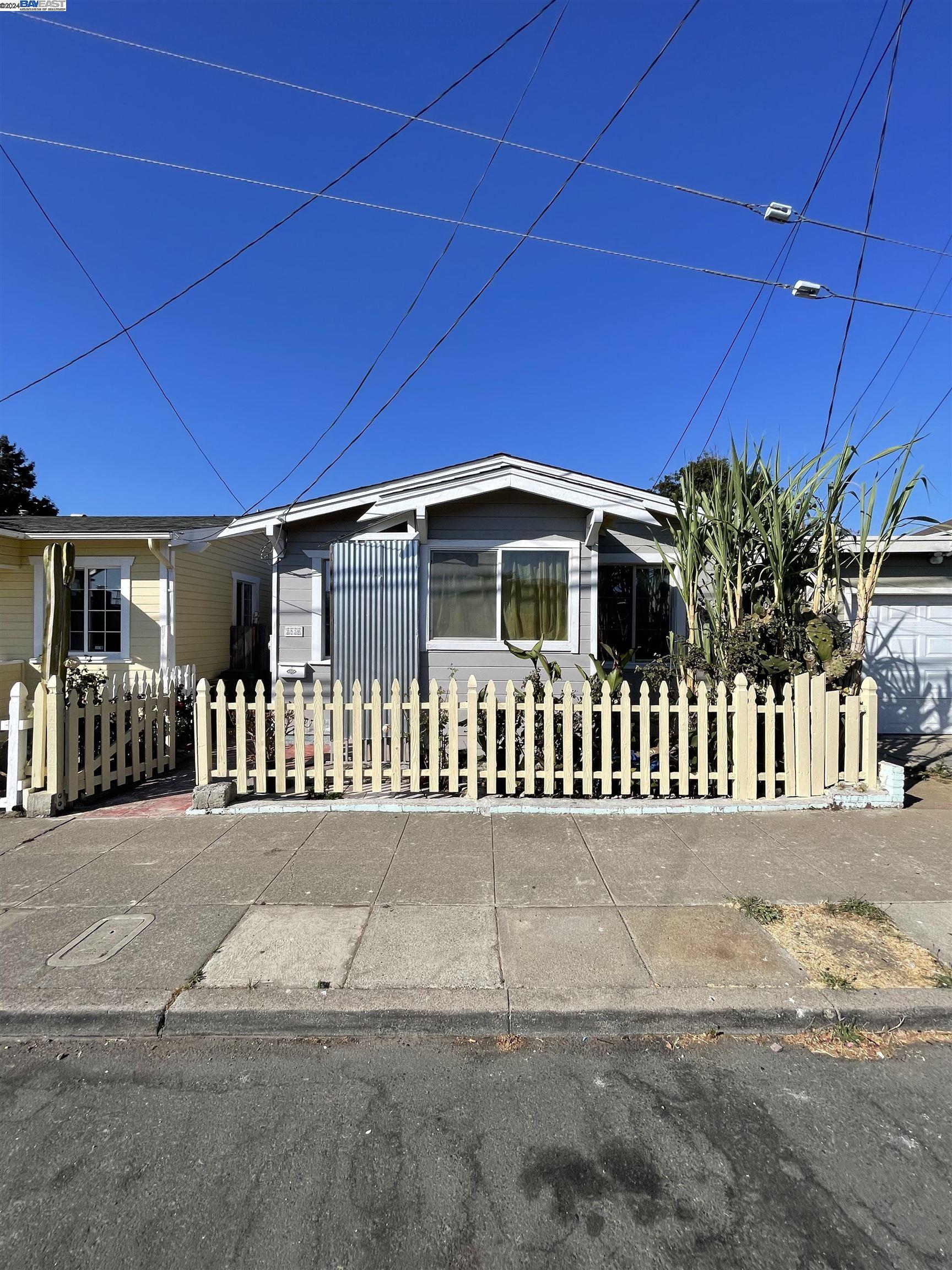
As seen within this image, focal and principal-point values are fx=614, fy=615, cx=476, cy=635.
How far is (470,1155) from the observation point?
216 centimetres

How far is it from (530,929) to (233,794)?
370 centimetres

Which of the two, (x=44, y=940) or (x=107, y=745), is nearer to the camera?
(x=44, y=940)

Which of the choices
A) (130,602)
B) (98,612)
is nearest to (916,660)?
(130,602)

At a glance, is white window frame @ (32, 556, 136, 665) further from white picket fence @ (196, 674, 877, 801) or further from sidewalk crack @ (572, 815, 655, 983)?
sidewalk crack @ (572, 815, 655, 983)

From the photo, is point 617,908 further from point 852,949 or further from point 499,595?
point 499,595

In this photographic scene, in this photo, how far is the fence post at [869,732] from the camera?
594 cm

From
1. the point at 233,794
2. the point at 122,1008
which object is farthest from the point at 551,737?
the point at 122,1008

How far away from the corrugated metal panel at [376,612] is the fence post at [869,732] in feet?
17.6

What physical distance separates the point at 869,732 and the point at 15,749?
815 cm

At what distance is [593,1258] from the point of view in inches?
70.8

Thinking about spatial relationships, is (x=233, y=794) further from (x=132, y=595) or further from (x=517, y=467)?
(x=132, y=595)

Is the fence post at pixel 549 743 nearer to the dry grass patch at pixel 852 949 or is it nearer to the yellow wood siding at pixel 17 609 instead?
the dry grass patch at pixel 852 949

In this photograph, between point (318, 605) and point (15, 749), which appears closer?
point (15, 749)

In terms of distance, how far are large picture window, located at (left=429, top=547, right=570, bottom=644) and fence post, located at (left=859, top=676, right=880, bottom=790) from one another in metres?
3.77
